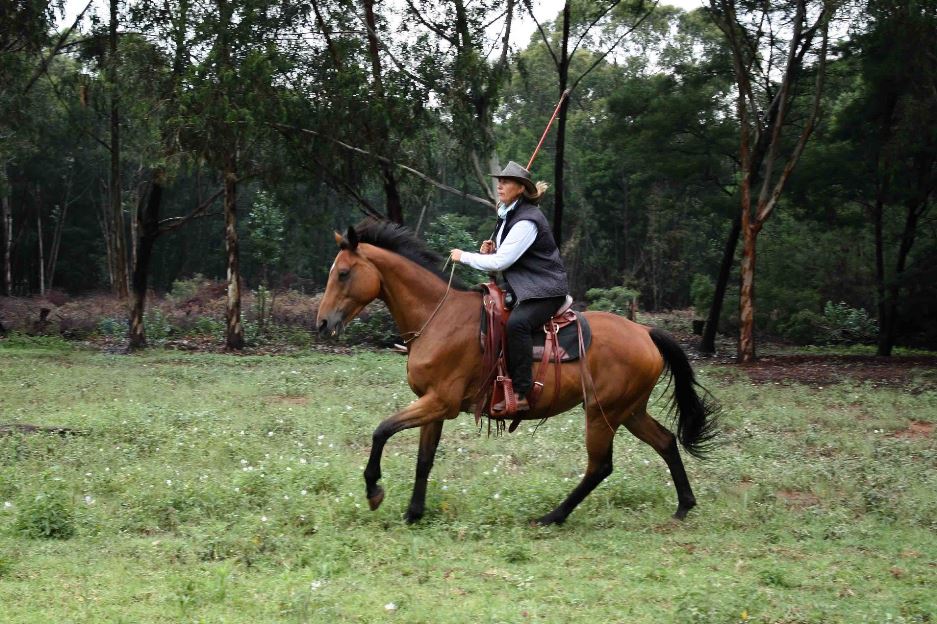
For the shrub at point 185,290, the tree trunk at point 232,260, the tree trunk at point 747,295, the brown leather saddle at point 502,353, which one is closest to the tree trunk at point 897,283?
the tree trunk at point 747,295

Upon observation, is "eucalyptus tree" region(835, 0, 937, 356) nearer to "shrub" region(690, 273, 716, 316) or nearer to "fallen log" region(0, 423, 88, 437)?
"shrub" region(690, 273, 716, 316)

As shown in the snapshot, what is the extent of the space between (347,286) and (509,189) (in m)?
1.68

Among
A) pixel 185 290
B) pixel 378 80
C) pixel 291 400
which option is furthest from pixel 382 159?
pixel 185 290

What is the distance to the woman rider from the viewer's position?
8484 millimetres

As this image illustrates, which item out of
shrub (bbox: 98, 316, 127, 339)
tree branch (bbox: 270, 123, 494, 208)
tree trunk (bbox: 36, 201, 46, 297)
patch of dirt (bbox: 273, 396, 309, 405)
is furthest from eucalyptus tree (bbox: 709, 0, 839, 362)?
tree trunk (bbox: 36, 201, 46, 297)

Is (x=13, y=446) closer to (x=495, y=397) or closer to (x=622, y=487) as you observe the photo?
(x=495, y=397)

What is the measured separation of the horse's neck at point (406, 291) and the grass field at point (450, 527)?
1627 millimetres

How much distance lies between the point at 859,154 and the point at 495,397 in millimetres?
21462

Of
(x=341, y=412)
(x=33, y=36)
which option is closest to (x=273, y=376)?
(x=341, y=412)

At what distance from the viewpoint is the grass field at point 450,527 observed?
20.4ft

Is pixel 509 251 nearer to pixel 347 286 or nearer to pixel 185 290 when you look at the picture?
pixel 347 286

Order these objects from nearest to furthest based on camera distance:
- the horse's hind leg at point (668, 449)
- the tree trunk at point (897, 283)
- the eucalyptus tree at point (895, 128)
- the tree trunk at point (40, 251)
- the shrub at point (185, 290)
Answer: the horse's hind leg at point (668, 449) → the eucalyptus tree at point (895, 128) → the tree trunk at point (897, 283) → the shrub at point (185, 290) → the tree trunk at point (40, 251)

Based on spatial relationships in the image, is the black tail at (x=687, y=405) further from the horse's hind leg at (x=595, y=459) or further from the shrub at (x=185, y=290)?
the shrub at (x=185, y=290)

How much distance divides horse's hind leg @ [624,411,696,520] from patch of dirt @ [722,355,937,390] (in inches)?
478
